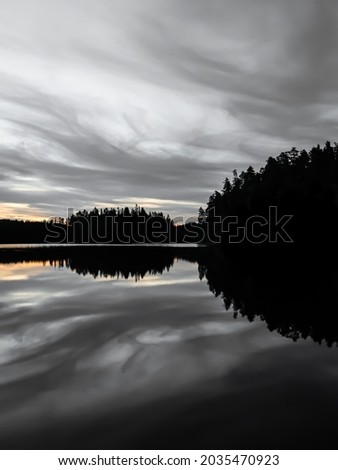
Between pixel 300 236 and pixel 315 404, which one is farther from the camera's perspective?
pixel 300 236

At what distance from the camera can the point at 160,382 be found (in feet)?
34.7

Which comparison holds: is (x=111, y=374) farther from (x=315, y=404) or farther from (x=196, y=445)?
(x=315, y=404)

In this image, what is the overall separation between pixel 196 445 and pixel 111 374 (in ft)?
14.4

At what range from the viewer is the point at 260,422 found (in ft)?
26.9

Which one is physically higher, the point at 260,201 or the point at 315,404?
the point at 260,201

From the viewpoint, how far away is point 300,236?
70.9 m

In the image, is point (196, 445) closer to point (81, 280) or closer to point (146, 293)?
point (146, 293)

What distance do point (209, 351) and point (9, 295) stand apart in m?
16.8

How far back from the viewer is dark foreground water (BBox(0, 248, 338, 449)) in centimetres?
770

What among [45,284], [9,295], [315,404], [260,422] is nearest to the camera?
[260,422]

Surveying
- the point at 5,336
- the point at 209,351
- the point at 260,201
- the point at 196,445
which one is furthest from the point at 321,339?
the point at 260,201

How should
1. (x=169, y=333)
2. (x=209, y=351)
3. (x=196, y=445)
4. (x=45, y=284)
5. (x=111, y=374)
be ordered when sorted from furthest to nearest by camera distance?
(x=45, y=284), (x=169, y=333), (x=209, y=351), (x=111, y=374), (x=196, y=445)

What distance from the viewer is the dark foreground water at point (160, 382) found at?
25.3 ft

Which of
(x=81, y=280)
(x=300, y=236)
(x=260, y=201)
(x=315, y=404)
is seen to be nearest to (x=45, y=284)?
(x=81, y=280)
